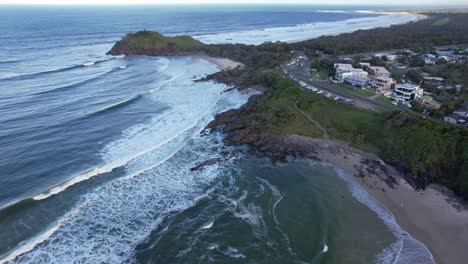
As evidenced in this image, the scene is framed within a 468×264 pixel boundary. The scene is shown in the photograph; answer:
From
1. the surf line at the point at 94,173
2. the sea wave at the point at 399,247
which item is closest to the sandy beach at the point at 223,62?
the surf line at the point at 94,173

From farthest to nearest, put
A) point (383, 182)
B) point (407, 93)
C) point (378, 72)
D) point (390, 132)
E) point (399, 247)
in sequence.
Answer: point (378, 72) → point (407, 93) → point (390, 132) → point (383, 182) → point (399, 247)

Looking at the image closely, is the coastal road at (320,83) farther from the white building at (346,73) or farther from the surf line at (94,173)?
the surf line at (94,173)

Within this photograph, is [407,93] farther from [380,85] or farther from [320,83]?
[320,83]

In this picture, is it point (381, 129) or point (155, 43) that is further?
point (155, 43)

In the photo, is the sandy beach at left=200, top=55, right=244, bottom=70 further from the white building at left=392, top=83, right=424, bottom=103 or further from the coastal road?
the white building at left=392, top=83, right=424, bottom=103

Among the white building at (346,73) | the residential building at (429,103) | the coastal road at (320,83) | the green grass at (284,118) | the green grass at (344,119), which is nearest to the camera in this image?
the green grass at (344,119)

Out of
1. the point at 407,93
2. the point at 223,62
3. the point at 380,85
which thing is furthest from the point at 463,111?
the point at 223,62
